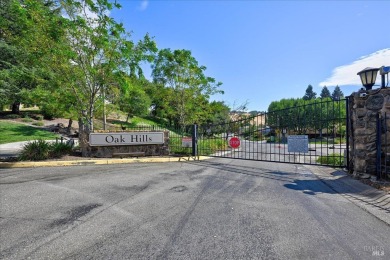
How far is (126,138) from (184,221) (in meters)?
7.05

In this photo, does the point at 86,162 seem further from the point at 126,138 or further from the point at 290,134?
the point at 290,134

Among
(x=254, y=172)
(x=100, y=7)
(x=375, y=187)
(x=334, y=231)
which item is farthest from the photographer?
(x=100, y=7)

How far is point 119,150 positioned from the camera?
9977mm

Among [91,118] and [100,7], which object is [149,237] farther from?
[100,7]

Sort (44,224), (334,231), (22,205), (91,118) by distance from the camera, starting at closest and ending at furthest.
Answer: (334,231) → (44,224) → (22,205) → (91,118)

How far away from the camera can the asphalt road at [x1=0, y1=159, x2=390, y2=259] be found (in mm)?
2709

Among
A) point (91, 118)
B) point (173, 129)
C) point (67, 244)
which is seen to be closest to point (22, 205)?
point (67, 244)

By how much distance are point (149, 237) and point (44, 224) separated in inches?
66.4

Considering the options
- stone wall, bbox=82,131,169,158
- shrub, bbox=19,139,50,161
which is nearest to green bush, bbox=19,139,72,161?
shrub, bbox=19,139,50,161

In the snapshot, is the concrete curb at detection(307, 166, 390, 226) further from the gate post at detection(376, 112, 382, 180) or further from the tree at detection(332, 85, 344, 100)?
the tree at detection(332, 85, 344, 100)

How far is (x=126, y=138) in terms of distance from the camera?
32.6 ft

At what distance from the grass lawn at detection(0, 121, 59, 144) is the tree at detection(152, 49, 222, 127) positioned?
12.5 metres

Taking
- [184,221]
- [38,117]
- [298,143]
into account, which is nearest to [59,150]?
[184,221]

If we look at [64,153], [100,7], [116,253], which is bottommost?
[116,253]
